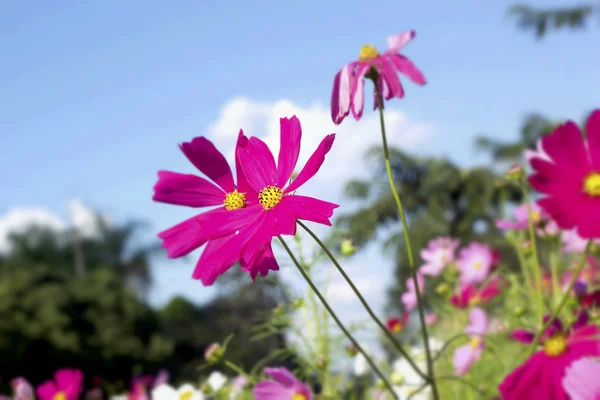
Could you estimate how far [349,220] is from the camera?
857cm

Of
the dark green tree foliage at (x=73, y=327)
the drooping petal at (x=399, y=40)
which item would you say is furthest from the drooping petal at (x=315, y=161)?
the dark green tree foliage at (x=73, y=327)

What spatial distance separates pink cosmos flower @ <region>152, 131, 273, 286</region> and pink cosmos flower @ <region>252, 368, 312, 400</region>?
27cm

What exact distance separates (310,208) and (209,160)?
0.11 m

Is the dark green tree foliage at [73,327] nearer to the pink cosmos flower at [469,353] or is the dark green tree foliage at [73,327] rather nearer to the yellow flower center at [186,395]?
the yellow flower center at [186,395]

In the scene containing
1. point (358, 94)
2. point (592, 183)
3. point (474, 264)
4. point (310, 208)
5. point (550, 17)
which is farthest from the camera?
point (550, 17)

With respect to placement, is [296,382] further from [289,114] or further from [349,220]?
[349,220]

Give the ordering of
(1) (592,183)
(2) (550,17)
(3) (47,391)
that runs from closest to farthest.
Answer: (1) (592,183)
(3) (47,391)
(2) (550,17)

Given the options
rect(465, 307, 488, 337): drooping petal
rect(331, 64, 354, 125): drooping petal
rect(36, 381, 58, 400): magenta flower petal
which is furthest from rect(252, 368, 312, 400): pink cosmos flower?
rect(36, 381, 58, 400): magenta flower petal

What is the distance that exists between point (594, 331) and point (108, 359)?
27.4 feet

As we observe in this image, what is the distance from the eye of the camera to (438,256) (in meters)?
1.41

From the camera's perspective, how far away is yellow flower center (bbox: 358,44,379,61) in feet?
1.95

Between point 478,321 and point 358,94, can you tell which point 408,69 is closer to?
point 358,94

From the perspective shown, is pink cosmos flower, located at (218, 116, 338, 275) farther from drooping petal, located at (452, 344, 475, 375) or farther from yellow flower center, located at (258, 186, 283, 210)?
drooping petal, located at (452, 344, 475, 375)

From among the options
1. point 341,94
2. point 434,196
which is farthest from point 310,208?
point 434,196
